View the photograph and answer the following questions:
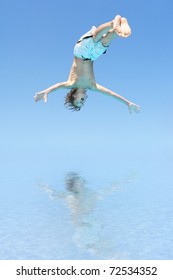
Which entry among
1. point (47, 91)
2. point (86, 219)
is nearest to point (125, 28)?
point (47, 91)

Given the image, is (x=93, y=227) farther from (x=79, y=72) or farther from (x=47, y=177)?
(x=47, y=177)

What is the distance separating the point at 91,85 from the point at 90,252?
18.9 feet

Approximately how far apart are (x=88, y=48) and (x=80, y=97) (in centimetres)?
132

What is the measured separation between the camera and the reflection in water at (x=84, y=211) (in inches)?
248

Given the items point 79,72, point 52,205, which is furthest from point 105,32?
point 52,205

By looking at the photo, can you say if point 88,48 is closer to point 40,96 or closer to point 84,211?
point 40,96

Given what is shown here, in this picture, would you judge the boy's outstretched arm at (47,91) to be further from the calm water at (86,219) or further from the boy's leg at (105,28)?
the calm water at (86,219)

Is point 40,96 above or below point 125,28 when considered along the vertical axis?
above

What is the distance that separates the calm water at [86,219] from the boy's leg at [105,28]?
373 centimetres

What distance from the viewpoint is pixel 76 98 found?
1066cm

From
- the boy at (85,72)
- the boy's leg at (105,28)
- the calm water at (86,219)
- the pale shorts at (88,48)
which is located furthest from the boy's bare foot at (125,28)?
the calm water at (86,219)

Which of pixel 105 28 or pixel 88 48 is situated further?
pixel 88 48

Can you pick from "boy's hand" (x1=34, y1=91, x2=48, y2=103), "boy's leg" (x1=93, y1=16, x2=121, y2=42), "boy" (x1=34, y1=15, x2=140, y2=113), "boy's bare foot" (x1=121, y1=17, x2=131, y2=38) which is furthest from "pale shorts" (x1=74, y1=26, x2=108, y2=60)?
"boy's bare foot" (x1=121, y1=17, x2=131, y2=38)

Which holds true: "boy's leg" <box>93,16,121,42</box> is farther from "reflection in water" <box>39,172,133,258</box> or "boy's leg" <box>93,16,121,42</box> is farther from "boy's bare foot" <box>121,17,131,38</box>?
"reflection in water" <box>39,172,133,258</box>
